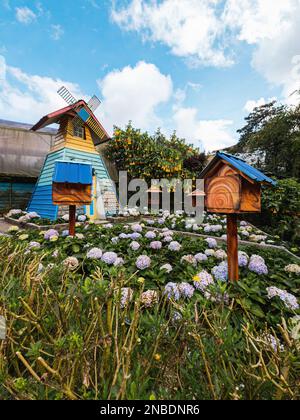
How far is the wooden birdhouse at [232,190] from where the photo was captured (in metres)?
1.83

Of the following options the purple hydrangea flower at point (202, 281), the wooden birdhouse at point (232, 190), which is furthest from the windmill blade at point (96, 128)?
the purple hydrangea flower at point (202, 281)

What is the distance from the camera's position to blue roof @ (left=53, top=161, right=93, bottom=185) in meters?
3.17

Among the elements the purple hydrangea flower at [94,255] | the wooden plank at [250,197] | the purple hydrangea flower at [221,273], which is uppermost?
the wooden plank at [250,197]

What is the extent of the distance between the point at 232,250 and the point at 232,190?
57cm

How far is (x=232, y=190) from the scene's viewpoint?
1873 millimetres

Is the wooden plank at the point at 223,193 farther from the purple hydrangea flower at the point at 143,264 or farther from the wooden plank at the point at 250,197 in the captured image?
the purple hydrangea flower at the point at 143,264

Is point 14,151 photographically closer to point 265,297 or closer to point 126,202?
point 126,202

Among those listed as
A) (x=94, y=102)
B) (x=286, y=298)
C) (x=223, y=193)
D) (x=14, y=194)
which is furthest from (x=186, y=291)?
(x=94, y=102)

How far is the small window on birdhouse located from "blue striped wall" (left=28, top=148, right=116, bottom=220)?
0.79 meters

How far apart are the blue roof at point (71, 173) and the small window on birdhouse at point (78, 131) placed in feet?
19.5

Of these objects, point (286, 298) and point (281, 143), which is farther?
point (281, 143)

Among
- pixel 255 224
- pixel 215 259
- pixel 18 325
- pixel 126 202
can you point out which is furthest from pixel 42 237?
pixel 126 202

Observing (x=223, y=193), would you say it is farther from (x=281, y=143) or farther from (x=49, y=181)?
(x=281, y=143)

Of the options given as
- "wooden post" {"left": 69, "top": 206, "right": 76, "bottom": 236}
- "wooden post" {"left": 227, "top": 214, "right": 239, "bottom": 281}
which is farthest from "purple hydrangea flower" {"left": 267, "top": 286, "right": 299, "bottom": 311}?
"wooden post" {"left": 69, "top": 206, "right": 76, "bottom": 236}
